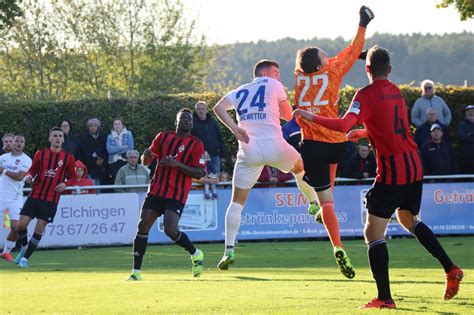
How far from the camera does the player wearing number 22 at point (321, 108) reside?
12.1 metres

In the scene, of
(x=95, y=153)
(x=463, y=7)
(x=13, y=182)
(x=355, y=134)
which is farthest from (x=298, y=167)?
(x=463, y=7)

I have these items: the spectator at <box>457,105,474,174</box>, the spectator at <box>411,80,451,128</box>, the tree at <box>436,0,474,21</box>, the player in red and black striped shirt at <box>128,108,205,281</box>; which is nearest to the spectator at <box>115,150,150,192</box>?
the spectator at <box>411,80,451,128</box>

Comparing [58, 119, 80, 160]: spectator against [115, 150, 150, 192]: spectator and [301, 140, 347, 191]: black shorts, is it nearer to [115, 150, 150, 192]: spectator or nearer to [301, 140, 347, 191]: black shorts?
[115, 150, 150, 192]: spectator

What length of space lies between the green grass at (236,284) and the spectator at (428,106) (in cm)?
465

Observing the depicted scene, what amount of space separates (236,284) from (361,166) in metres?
10.7

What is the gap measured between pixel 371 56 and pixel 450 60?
366 ft

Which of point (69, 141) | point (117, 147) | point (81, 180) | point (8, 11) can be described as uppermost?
point (8, 11)

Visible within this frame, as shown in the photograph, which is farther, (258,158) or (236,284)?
(258,158)

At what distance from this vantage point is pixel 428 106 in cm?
2367

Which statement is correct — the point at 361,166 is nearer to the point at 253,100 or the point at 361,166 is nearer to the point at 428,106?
the point at 428,106

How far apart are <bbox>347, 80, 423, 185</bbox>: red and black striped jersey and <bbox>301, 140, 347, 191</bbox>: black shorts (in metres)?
2.45

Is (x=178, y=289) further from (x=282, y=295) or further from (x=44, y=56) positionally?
(x=44, y=56)

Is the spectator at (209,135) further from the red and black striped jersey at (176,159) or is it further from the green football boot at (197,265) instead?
the green football boot at (197,265)

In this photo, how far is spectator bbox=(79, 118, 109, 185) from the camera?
23.2m
